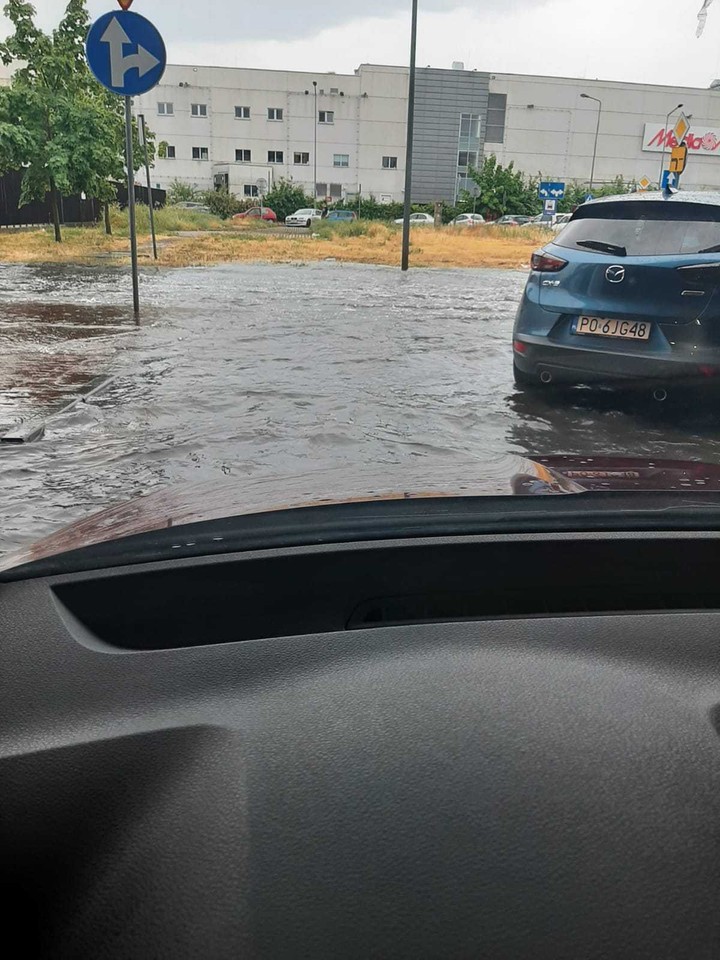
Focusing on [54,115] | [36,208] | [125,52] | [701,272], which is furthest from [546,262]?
[36,208]

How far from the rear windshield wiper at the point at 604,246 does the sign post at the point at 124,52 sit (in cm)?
445

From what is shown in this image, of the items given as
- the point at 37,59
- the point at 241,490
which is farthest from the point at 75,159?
the point at 241,490

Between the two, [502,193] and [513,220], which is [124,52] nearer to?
[513,220]

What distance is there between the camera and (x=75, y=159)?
24047 mm

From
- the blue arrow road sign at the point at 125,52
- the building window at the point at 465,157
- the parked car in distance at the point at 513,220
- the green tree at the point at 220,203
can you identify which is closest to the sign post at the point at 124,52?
the blue arrow road sign at the point at 125,52

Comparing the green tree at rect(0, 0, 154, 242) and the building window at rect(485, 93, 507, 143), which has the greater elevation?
the building window at rect(485, 93, 507, 143)

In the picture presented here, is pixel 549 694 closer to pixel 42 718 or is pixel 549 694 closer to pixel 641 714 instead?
pixel 641 714

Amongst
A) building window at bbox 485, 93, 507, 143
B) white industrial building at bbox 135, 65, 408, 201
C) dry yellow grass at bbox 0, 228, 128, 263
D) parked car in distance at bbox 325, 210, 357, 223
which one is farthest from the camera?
building window at bbox 485, 93, 507, 143

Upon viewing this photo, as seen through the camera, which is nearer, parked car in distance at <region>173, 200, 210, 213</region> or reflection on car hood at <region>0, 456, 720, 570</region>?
reflection on car hood at <region>0, 456, 720, 570</region>

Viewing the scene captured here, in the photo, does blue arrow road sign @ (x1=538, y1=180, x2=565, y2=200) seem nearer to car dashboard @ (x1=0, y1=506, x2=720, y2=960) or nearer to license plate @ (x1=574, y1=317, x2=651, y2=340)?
license plate @ (x1=574, y1=317, x2=651, y2=340)

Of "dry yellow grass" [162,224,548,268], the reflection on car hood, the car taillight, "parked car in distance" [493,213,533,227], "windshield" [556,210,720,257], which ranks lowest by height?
"dry yellow grass" [162,224,548,268]

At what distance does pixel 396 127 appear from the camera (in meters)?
64.6

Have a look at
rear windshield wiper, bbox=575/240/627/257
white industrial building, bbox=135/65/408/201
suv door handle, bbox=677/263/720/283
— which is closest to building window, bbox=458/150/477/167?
white industrial building, bbox=135/65/408/201

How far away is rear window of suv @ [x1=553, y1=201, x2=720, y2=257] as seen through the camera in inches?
216
